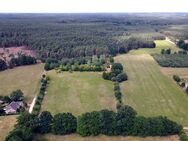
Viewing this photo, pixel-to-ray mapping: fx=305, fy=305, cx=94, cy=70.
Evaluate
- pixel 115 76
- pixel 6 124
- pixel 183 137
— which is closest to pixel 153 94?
pixel 115 76

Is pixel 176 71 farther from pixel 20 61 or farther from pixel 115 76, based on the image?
pixel 20 61

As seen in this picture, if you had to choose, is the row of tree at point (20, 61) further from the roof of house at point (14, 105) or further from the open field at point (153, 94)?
the roof of house at point (14, 105)

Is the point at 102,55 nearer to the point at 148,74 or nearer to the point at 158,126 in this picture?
the point at 148,74

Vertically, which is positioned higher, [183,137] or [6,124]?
[183,137]

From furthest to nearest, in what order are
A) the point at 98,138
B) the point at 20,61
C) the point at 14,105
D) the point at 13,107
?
the point at 20,61, the point at 14,105, the point at 13,107, the point at 98,138

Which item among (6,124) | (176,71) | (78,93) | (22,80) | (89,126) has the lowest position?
(176,71)

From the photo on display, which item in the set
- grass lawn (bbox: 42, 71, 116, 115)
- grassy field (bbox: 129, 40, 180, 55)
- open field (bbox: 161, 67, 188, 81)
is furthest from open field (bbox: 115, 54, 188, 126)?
grassy field (bbox: 129, 40, 180, 55)

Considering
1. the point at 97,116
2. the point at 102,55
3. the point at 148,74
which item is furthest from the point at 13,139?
the point at 102,55

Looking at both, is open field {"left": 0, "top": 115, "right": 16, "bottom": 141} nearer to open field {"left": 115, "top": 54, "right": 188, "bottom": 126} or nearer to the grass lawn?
the grass lawn

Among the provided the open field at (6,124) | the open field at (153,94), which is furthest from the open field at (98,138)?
the open field at (153,94)
